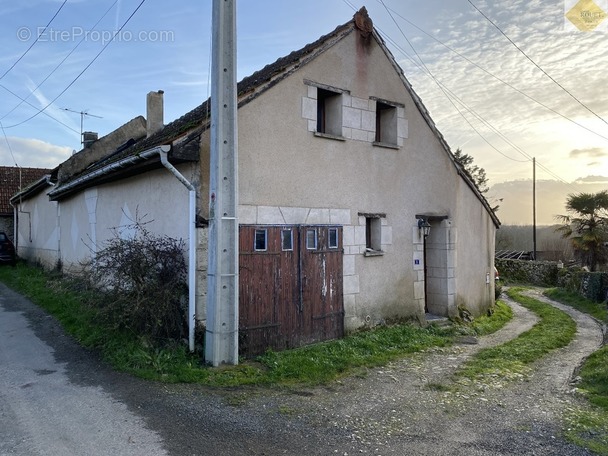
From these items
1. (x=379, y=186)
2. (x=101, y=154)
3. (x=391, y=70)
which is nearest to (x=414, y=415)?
(x=379, y=186)

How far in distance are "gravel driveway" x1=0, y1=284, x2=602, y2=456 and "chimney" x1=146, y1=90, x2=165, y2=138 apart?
293 inches

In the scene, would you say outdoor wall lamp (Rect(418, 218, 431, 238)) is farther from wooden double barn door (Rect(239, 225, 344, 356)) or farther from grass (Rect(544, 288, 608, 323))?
grass (Rect(544, 288, 608, 323))

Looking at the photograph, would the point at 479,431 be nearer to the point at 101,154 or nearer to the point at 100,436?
the point at 100,436

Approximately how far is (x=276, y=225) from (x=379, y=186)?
3.00 metres

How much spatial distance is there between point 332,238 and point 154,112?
7194 mm

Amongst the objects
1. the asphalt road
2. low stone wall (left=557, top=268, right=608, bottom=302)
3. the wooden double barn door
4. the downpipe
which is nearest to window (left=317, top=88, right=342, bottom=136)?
the wooden double barn door

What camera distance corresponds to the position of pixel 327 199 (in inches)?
350

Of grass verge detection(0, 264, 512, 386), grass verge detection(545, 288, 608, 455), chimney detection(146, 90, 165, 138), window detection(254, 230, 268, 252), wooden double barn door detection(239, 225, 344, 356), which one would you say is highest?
chimney detection(146, 90, 165, 138)

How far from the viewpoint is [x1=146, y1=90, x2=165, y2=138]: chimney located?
42.5 feet

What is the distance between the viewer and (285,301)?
26.0ft

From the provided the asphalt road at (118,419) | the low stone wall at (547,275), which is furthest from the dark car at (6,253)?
the low stone wall at (547,275)

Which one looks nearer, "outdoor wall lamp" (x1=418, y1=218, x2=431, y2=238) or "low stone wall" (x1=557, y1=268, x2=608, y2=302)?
"outdoor wall lamp" (x1=418, y1=218, x2=431, y2=238)

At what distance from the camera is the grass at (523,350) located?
743 centimetres

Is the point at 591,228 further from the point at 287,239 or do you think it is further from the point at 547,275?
the point at 287,239
